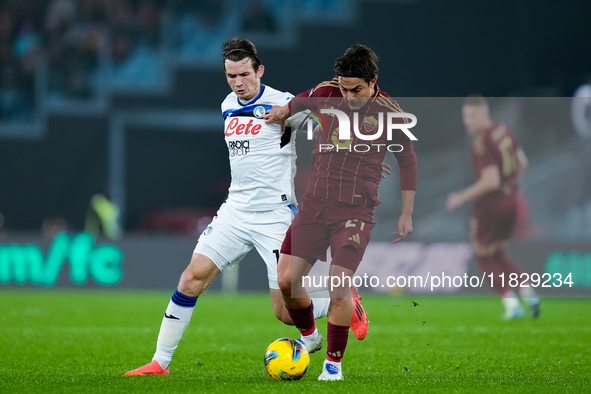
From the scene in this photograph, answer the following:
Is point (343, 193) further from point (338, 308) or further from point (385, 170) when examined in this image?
point (338, 308)

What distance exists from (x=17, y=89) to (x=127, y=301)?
30.4 ft

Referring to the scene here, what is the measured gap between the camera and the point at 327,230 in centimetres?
506

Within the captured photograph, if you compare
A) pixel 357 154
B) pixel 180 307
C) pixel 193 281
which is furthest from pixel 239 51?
pixel 180 307

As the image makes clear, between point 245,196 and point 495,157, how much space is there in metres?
4.22

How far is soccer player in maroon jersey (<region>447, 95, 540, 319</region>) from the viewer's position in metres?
8.88

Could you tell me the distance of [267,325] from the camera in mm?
9039

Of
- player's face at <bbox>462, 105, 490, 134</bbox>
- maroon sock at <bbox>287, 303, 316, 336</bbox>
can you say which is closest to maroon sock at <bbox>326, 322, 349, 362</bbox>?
maroon sock at <bbox>287, 303, 316, 336</bbox>

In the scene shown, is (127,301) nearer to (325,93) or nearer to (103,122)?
(325,93)

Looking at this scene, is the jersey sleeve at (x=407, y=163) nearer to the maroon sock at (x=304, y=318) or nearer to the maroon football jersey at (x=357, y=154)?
the maroon football jersey at (x=357, y=154)

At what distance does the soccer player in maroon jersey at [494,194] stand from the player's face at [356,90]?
3584 millimetres

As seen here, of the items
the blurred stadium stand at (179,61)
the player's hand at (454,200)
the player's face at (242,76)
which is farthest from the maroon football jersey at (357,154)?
the blurred stadium stand at (179,61)

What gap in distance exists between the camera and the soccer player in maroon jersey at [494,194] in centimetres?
888

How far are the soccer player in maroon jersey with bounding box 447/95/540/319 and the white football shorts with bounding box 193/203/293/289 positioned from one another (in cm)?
324

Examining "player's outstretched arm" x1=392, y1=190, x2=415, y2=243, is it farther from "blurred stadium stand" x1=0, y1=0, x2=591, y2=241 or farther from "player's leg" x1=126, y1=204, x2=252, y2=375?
"blurred stadium stand" x1=0, y1=0, x2=591, y2=241
